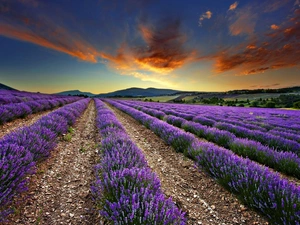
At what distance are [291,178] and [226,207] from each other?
2039 millimetres

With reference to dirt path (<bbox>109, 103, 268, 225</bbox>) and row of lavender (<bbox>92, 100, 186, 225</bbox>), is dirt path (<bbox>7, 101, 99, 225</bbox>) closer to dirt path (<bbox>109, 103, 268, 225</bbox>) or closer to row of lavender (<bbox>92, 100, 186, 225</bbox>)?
row of lavender (<bbox>92, 100, 186, 225</bbox>)

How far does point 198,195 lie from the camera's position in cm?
279

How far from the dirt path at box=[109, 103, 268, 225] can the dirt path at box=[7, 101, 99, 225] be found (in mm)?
1397

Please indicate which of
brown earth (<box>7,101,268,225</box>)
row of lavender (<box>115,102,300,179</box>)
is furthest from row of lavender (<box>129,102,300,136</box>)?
brown earth (<box>7,101,268,225</box>)

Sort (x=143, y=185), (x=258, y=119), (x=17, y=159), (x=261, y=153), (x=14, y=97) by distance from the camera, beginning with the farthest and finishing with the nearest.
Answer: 1. (x=14, y=97)
2. (x=258, y=119)
3. (x=261, y=153)
4. (x=17, y=159)
5. (x=143, y=185)

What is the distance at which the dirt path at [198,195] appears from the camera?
7.23 feet

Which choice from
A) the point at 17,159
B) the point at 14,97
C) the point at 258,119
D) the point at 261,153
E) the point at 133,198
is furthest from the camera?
the point at 14,97

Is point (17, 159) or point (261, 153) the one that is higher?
point (17, 159)

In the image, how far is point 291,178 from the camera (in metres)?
3.34

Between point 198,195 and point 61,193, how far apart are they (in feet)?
7.71

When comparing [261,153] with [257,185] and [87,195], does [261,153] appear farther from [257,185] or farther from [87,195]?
[87,195]

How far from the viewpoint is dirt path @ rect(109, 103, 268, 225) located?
2.21 m

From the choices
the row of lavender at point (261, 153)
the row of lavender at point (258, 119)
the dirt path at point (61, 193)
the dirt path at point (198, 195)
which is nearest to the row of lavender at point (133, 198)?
the dirt path at point (61, 193)

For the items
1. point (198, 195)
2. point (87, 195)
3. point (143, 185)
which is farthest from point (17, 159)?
point (198, 195)
